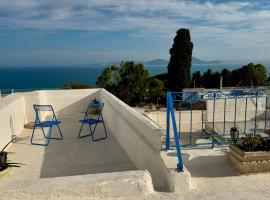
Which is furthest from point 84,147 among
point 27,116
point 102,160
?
point 27,116

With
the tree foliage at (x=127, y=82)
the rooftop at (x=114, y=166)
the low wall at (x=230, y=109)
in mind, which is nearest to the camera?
the rooftop at (x=114, y=166)

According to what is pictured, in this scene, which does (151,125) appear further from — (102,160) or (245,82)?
(245,82)

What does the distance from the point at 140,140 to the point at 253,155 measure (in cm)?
154

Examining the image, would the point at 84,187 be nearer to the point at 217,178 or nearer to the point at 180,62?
the point at 217,178

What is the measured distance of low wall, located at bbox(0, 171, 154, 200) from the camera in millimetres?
2807

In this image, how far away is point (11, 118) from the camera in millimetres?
6375

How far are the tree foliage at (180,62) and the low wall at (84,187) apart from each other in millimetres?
27857

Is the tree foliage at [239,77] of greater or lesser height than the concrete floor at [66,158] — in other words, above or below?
above

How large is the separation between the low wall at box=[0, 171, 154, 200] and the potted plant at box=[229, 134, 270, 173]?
1.12 metres

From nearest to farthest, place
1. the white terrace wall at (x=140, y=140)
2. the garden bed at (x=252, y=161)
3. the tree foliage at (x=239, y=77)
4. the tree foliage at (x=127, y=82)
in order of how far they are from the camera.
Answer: the garden bed at (x=252, y=161), the white terrace wall at (x=140, y=140), the tree foliage at (x=127, y=82), the tree foliage at (x=239, y=77)

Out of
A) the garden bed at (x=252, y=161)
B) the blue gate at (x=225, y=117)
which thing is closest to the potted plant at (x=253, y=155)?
the garden bed at (x=252, y=161)

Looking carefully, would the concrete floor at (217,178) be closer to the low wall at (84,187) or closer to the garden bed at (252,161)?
the garden bed at (252,161)

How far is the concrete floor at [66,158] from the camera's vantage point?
4574 millimetres

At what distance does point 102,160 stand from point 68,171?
0.65 meters
